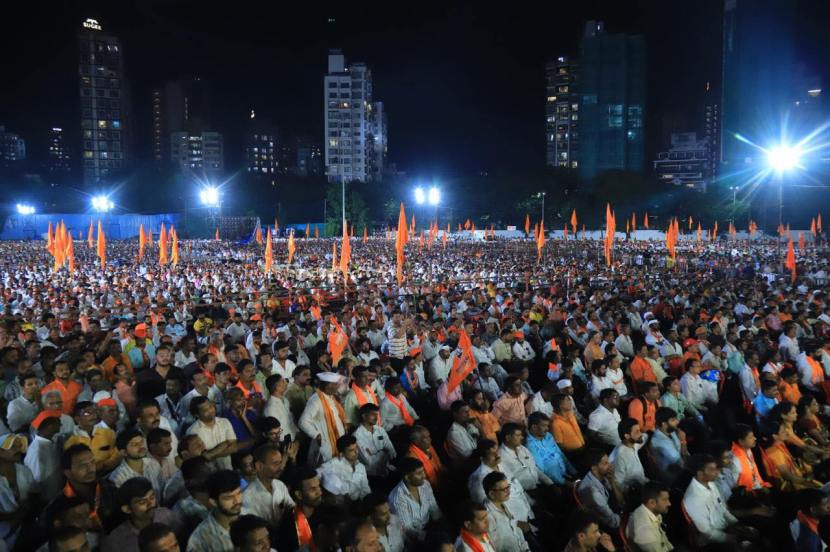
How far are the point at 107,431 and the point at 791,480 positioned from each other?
5.77 meters

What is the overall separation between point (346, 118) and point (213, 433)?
321ft

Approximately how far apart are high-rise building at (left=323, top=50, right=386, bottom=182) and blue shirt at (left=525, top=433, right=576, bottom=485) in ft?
307

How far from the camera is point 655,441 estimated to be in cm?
560

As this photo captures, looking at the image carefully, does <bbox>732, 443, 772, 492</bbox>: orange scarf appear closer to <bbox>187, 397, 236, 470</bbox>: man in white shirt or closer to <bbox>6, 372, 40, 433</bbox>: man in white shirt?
<bbox>187, 397, 236, 470</bbox>: man in white shirt

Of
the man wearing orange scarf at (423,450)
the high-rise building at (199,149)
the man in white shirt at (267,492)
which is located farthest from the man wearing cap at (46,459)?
the high-rise building at (199,149)

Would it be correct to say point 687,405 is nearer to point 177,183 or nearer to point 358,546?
point 358,546

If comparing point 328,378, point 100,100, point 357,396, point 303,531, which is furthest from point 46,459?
point 100,100

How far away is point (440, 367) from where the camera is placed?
831cm

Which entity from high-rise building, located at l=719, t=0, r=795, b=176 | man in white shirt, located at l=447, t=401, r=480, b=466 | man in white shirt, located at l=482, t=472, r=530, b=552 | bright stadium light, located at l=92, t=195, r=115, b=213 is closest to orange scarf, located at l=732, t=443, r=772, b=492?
man in white shirt, located at l=482, t=472, r=530, b=552

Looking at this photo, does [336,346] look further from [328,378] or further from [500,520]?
[500,520]

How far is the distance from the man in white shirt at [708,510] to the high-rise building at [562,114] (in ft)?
356

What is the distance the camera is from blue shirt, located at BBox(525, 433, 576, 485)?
5.54 m

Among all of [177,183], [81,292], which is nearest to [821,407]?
[81,292]

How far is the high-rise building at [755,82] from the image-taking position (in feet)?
181
